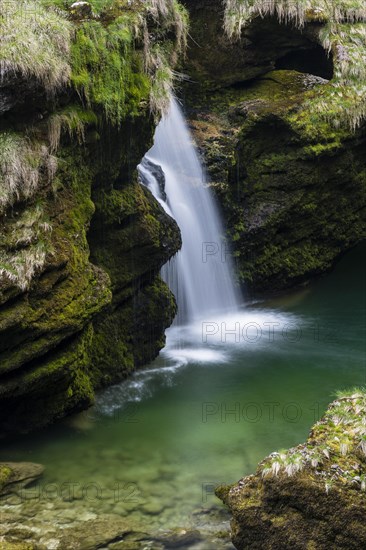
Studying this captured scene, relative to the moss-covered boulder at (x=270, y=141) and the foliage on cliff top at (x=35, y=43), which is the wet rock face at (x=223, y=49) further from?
the foliage on cliff top at (x=35, y=43)

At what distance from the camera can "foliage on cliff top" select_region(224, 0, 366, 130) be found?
12.3m

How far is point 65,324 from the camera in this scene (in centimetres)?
677

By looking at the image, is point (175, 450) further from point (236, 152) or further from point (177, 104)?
point (177, 104)

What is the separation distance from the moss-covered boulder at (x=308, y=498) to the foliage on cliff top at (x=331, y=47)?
8.53m

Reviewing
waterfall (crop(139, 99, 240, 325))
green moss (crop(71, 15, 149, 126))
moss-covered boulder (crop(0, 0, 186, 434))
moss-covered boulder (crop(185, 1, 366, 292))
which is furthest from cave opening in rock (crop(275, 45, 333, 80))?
green moss (crop(71, 15, 149, 126))

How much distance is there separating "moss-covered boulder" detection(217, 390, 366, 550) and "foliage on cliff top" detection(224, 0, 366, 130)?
853 centimetres

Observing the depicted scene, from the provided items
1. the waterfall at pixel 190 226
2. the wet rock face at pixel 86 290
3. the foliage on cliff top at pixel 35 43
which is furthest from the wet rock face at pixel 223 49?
the foliage on cliff top at pixel 35 43

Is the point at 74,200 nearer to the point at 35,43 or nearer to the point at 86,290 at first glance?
the point at 86,290

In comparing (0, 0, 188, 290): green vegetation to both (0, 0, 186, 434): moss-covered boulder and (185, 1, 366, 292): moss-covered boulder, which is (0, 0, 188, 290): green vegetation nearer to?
(0, 0, 186, 434): moss-covered boulder

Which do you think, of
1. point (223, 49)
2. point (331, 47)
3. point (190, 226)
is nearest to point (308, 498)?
point (190, 226)

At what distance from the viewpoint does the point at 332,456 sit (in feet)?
16.2

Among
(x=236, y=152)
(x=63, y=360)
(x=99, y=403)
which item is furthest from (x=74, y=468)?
(x=236, y=152)

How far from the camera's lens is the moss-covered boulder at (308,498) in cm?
468

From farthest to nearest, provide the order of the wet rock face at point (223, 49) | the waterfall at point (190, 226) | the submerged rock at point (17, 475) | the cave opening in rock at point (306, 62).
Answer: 1. the cave opening in rock at point (306, 62)
2. the wet rock face at point (223, 49)
3. the waterfall at point (190, 226)
4. the submerged rock at point (17, 475)
